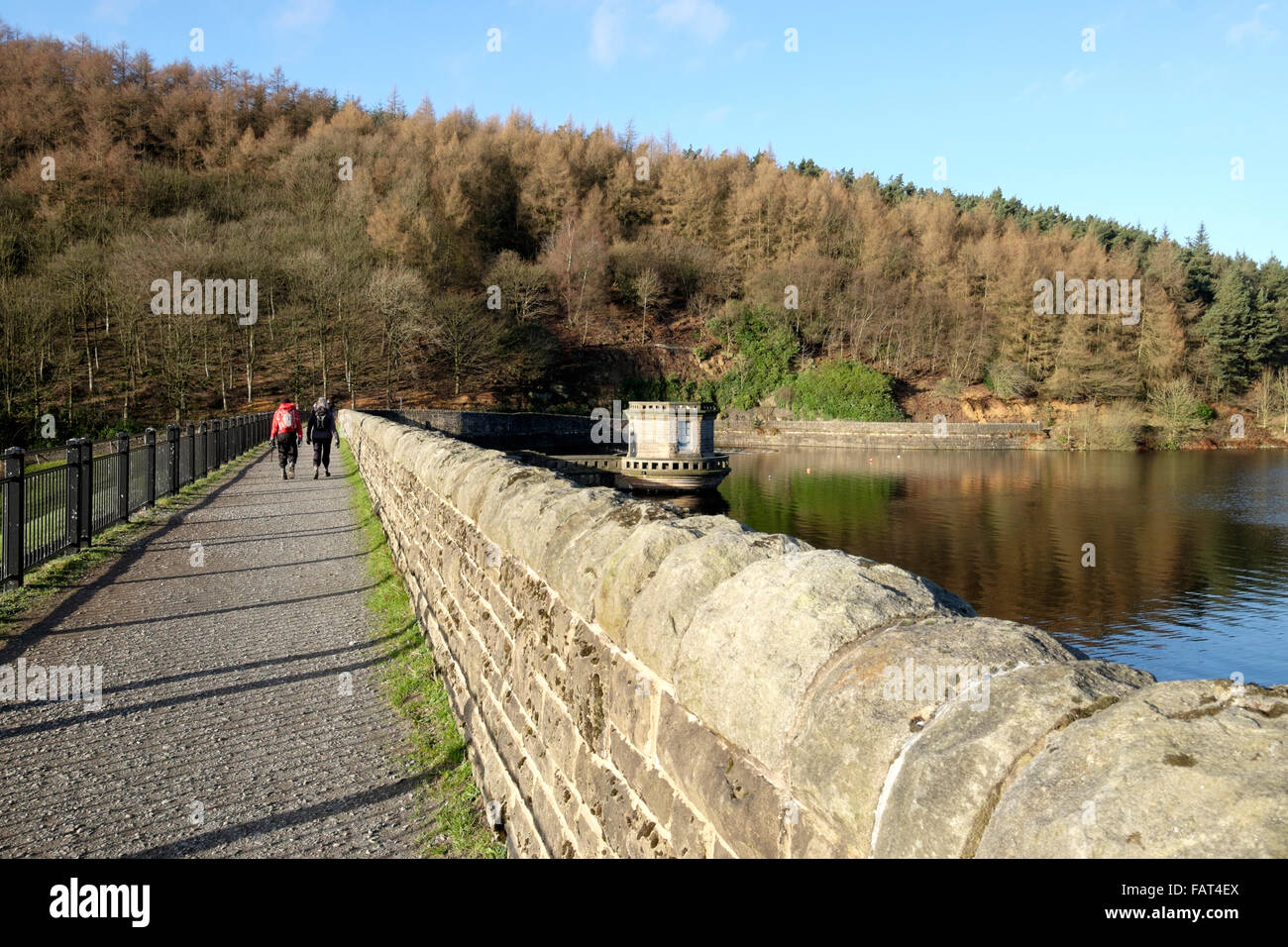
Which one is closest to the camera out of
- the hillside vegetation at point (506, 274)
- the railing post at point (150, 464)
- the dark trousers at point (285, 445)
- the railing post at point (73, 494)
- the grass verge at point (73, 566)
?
the grass verge at point (73, 566)

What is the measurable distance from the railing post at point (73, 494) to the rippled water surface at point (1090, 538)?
15257 mm

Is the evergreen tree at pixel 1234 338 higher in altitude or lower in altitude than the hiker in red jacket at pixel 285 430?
higher

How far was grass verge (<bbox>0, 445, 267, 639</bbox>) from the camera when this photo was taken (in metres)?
7.06

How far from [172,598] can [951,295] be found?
75186 millimetres

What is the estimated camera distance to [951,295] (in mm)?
74500

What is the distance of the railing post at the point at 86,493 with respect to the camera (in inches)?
375

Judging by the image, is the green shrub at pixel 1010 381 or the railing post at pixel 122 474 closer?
the railing post at pixel 122 474

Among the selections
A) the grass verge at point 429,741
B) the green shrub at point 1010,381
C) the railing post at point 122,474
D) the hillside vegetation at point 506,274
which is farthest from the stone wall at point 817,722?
the green shrub at point 1010,381

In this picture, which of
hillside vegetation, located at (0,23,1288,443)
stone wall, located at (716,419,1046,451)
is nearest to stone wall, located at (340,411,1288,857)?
hillside vegetation, located at (0,23,1288,443)

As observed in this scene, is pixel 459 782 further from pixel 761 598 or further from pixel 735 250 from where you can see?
pixel 735 250

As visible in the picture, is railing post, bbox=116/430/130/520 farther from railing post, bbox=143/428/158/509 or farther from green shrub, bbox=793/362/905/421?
green shrub, bbox=793/362/905/421

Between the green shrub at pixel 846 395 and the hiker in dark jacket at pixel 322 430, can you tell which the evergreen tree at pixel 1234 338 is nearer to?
the green shrub at pixel 846 395

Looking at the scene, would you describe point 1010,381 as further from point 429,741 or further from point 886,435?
point 429,741

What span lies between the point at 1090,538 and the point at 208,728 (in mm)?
26817
